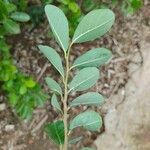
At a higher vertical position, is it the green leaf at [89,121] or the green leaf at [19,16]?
the green leaf at [89,121]

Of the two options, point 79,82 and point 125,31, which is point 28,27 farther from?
point 79,82

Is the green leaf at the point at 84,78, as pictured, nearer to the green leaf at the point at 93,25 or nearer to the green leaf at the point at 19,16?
the green leaf at the point at 93,25

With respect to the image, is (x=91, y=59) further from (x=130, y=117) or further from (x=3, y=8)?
(x=130, y=117)

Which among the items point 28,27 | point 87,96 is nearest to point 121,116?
point 28,27

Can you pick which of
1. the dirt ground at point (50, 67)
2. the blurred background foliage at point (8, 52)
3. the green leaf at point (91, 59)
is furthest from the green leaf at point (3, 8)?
the green leaf at point (91, 59)

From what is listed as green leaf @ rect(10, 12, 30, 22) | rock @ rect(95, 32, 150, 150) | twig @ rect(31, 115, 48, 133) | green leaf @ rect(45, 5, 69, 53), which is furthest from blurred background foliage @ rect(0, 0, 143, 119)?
green leaf @ rect(45, 5, 69, 53)

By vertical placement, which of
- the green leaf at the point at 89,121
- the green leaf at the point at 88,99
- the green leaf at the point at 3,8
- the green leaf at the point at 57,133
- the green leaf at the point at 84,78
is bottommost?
the green leaf at the point at 3,8
